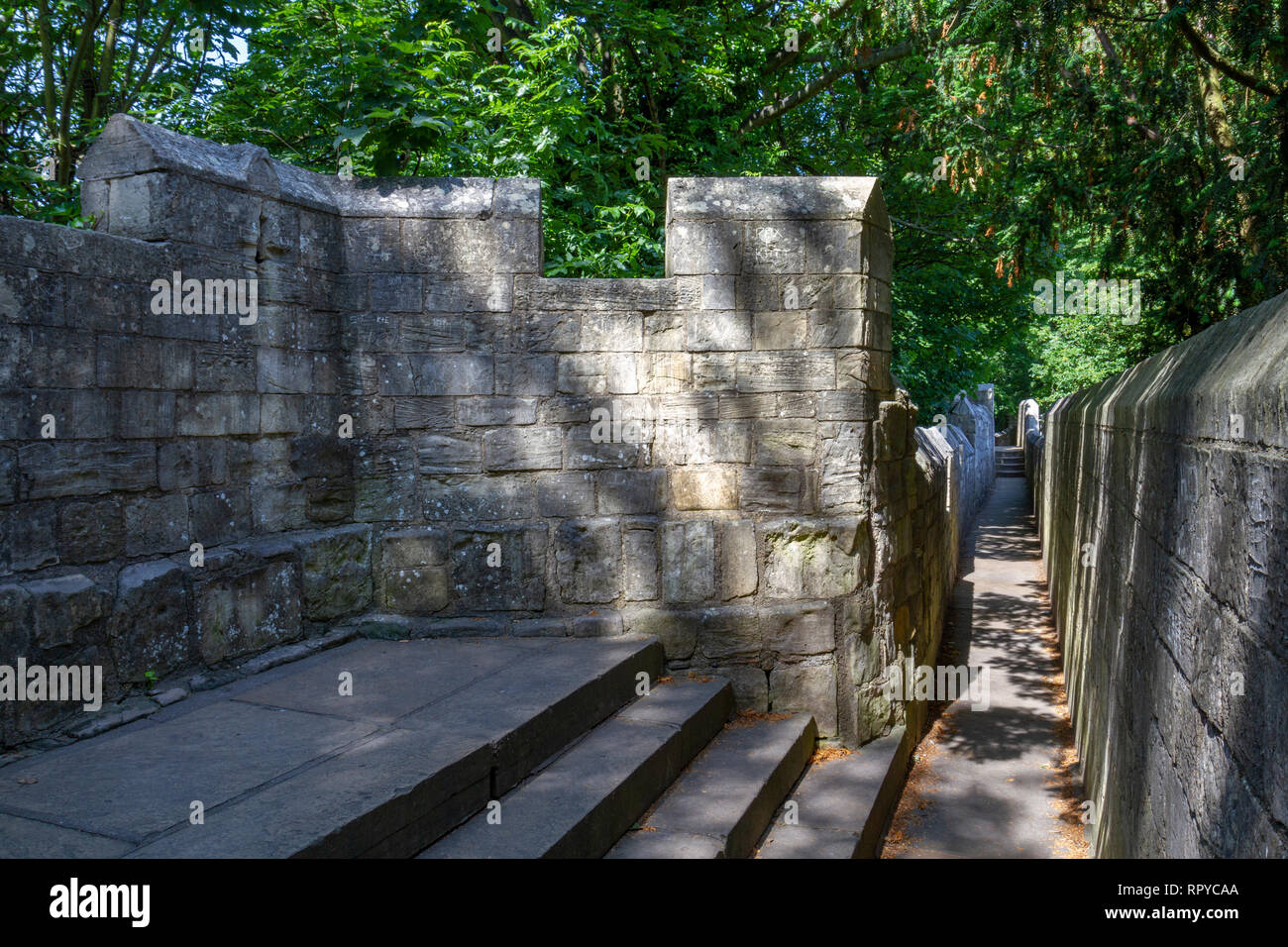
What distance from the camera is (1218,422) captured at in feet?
6.84

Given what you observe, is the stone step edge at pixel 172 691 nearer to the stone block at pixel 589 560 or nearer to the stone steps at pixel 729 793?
the stone block at pixel 589 560

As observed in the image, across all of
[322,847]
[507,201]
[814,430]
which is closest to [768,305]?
[814,430]

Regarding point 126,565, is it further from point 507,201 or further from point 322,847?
point 507,201

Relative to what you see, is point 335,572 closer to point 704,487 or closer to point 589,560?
point 589,560

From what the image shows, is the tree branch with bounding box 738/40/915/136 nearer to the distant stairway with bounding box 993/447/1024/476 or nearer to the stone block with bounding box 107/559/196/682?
the stone block with bounding box 107/559/196/682

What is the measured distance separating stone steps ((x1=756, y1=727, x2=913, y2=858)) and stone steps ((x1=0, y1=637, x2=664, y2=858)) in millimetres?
→ 578

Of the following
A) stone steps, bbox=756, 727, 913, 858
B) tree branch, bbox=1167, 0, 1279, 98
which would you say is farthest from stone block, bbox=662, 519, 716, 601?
tree branch, bbox=1167, 0, 1279, 98

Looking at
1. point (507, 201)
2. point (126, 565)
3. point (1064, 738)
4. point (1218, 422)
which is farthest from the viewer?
point (1064, 738)

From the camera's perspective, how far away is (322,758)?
124 inches

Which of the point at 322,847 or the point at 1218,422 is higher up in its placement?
→ the point at 1218,422

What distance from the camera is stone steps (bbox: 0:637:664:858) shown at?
8.53 ft

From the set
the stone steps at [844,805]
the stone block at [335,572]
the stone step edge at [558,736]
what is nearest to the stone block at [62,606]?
the stone block at [335,572]

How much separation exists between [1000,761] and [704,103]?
6595mm

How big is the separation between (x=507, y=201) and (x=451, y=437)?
1.26m
